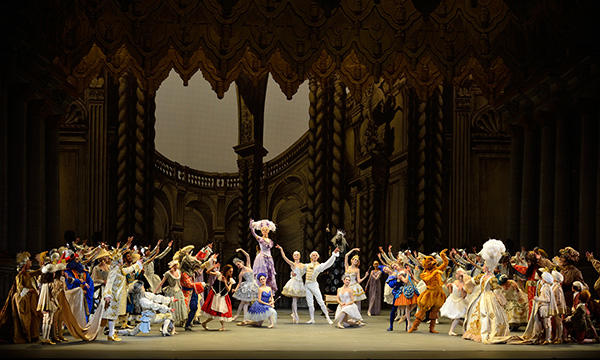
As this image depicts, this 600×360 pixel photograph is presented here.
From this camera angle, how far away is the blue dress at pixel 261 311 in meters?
14.8

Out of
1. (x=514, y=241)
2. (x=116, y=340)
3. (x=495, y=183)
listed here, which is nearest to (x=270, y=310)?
(x=116, y=340)

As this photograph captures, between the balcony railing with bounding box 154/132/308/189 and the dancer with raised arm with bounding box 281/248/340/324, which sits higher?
the balcony railing with bounding box 154/132/308/189

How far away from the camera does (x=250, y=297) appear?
15031 mm

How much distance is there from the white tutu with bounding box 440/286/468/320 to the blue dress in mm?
2879

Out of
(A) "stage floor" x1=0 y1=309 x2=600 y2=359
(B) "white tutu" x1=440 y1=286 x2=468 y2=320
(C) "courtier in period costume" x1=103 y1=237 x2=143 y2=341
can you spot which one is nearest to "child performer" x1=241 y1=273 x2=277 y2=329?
(A) "stage floor" x1=0 y1=309 x2=600 y2=359

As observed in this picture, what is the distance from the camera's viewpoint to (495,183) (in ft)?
72.5

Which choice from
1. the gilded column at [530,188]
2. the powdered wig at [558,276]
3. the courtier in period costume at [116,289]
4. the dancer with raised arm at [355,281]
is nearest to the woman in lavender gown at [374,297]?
the dancer with raised arm at [355,281]

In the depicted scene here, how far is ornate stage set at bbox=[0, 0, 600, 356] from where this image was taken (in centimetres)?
1600

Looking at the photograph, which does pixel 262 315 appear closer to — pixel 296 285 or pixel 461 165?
pixel 296 285

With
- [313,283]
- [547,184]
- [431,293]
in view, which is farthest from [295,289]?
[547,184]

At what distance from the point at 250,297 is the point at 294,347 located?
391 centimetres

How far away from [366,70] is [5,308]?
902cm

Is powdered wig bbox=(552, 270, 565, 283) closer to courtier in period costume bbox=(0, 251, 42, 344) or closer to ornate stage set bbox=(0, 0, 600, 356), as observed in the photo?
ornate stage set bbox=(0, 0, 600, 356)

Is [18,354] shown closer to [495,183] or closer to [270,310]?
[270,310]
